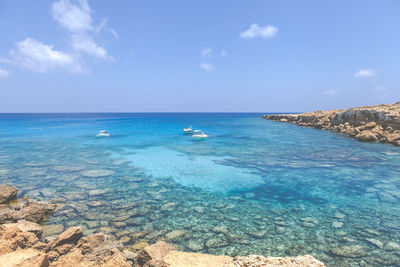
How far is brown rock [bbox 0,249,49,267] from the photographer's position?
4703 millimetres

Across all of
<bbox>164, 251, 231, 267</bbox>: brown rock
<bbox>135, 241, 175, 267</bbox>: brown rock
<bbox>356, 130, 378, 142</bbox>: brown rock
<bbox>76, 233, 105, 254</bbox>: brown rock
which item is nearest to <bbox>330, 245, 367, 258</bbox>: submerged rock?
<bbox>164, 251, 231, 267</bbox>: brown rock

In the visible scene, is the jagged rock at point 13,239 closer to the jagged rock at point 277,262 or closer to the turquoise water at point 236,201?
the turquoise water at point 236,201

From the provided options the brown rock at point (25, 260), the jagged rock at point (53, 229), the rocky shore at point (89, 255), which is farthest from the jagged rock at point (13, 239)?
the jagged rock at point (53, 229)

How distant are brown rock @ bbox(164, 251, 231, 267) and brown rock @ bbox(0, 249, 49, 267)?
310 cm

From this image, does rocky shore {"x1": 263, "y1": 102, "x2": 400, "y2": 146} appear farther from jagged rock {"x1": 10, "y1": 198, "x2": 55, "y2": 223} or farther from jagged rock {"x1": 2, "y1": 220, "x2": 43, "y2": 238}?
jagged rock {"x1": 10, "y1": 198, "x2": 55, "y2": 223}

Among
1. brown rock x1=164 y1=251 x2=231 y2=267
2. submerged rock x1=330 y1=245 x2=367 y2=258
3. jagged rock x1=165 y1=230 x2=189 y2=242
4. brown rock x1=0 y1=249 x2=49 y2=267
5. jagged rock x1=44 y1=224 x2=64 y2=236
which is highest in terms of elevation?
brown rock x1=0 y1=249 x2=49 y2=267

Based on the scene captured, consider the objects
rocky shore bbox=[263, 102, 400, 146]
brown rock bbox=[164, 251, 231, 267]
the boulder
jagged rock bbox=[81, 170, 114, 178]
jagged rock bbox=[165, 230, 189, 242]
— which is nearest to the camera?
brown rock bbox=[164, 251, 231, 267]

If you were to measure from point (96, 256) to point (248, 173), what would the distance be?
506 inches

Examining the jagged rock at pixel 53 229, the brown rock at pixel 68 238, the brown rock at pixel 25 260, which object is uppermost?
the brown rock at pixel 25 260

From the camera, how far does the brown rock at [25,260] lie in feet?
15.4

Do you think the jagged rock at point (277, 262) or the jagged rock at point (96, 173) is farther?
the jagged rock at point (96, 173)

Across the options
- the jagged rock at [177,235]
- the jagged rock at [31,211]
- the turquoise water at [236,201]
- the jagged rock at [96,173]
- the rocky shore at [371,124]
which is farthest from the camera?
the rocky shore at [371,124]

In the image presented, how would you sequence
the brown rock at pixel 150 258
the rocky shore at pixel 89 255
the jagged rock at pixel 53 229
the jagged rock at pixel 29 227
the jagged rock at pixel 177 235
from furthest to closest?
the jagged rock at pixel 53 229
the jagged rock at pixel 177 235
the jagged rock at pixel 29 227
the brown rock at pixel 150 258
the rocky shore at pixel 89 255

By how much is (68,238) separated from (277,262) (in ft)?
20.9
